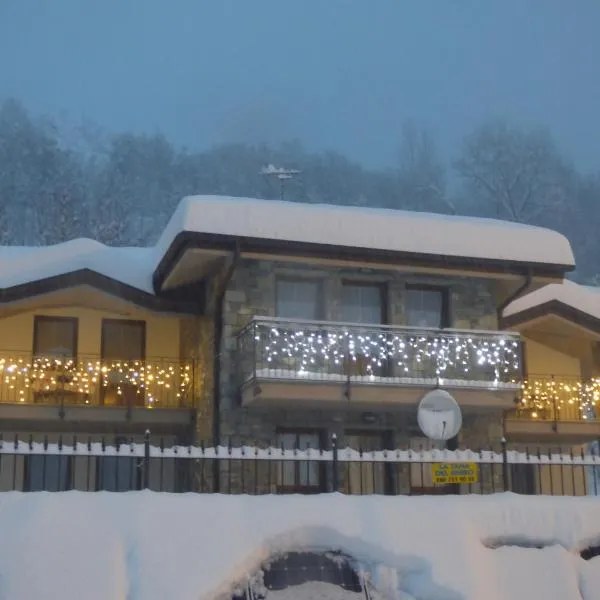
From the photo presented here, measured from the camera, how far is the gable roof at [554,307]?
837 inches

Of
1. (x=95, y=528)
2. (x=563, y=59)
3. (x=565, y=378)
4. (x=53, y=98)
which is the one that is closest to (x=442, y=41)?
(x=563, y=59)

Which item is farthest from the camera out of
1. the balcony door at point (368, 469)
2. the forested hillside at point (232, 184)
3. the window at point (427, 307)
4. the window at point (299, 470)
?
the forested hillside at point (232, 184)

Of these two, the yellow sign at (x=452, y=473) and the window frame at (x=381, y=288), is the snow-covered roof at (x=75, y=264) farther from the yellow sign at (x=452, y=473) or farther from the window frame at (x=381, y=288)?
the yellow sign at (x=452, y=473)

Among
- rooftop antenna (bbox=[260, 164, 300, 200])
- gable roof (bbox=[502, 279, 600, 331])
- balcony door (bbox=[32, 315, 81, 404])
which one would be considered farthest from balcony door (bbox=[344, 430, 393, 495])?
rooftop antenna (bbox=[260, 164, 300, 200])

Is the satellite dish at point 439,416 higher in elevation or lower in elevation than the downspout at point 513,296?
lower

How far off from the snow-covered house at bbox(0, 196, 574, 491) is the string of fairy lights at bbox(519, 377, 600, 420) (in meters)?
2.60

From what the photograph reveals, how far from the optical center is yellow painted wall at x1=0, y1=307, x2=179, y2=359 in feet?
66.0

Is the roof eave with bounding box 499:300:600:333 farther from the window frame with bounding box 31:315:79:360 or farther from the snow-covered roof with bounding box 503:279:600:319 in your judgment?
the window frame with bounding box 31:315:79:360

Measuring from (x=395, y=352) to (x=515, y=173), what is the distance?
42.6 m

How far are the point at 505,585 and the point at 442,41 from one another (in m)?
189

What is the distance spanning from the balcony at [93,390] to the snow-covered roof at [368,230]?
258cm

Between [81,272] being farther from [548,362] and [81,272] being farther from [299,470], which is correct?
[548,362]

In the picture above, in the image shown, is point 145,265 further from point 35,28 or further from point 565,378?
point 35,28

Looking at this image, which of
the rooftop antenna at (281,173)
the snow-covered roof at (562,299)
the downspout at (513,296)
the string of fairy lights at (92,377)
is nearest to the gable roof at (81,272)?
the string of fairy lights at (92,377)
